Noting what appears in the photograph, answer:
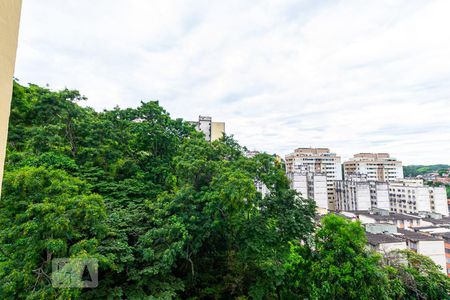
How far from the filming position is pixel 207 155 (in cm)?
809

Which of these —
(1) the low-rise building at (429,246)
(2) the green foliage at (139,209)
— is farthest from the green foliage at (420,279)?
(2) the green foliage at (139,209)

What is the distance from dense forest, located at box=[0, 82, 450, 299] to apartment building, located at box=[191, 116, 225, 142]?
43.2ft

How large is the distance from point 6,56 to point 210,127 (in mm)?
23775

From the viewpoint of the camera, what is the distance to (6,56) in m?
0.88

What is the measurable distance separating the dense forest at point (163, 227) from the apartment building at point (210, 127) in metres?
13.2

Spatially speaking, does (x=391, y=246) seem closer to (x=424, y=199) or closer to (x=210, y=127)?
(x=210, y=127)

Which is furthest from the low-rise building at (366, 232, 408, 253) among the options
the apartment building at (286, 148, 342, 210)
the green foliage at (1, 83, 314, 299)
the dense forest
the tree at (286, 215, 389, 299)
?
the apartment building at (286, 148, 342, 210)

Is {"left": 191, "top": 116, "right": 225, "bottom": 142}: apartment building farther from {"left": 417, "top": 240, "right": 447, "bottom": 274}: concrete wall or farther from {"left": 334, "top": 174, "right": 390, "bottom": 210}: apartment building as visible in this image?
{"left": 334, "top": 174, "right": 390, "bottom": 210}: apartment building

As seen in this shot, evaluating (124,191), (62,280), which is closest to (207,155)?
(124,191)

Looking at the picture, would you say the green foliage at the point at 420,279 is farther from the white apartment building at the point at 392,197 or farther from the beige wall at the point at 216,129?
the white apartment building at the point at 392,197

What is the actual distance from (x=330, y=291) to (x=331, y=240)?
1.40 m

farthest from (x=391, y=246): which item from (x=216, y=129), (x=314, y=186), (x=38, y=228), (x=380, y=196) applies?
(x=380, y=196)

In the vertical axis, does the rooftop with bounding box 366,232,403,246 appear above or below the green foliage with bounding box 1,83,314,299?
below

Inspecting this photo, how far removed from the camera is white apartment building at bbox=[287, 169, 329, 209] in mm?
29688
